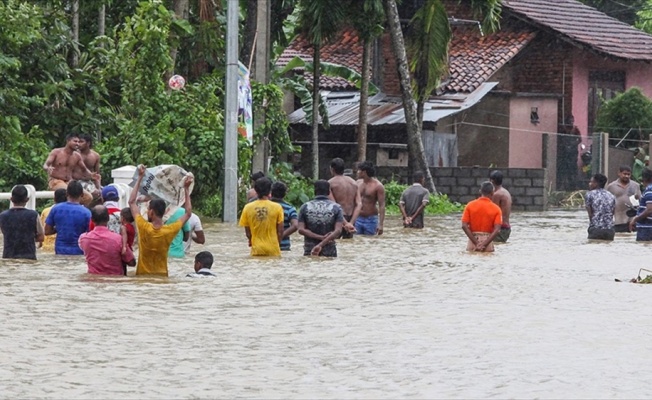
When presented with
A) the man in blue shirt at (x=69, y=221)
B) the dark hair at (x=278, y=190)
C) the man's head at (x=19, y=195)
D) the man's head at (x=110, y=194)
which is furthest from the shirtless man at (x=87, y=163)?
the man's head at (x=19, y=195)

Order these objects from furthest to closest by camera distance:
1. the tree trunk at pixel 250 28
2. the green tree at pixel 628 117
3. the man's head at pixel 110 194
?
the green tree at pixel 628 117 → the tree trunk at pixel 250 28 → the man's head at pixel 110 194

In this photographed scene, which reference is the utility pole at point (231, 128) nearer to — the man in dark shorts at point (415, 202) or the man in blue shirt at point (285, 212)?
the man in dark shorts at point (415, 202)

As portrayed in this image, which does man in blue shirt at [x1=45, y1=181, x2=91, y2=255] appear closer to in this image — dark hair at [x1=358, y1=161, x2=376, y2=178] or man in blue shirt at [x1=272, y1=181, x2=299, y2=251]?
man in blue shirt at [x1=272, y1=181, x2=299, y2=251]

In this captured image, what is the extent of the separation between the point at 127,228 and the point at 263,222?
104 inches

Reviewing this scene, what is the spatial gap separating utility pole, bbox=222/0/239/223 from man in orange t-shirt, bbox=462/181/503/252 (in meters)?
7.60

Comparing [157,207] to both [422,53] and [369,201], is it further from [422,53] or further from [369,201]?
[422,53]

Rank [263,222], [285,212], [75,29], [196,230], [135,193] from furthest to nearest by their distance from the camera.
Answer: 1. [75,29]
2. [285,212]
3. [263,222]
4. [196,230]
5. [135,193]

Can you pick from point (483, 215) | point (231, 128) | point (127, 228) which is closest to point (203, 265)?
point (127, 228)

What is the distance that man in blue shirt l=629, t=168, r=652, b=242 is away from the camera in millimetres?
25625

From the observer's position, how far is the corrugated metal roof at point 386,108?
4438cm

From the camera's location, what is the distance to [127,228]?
16953mm

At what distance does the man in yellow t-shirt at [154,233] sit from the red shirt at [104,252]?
216 millimetres

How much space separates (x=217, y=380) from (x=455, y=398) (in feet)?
5.31

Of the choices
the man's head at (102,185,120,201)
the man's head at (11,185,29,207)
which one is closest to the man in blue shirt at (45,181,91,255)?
the man's head at (102,185,120,201)
